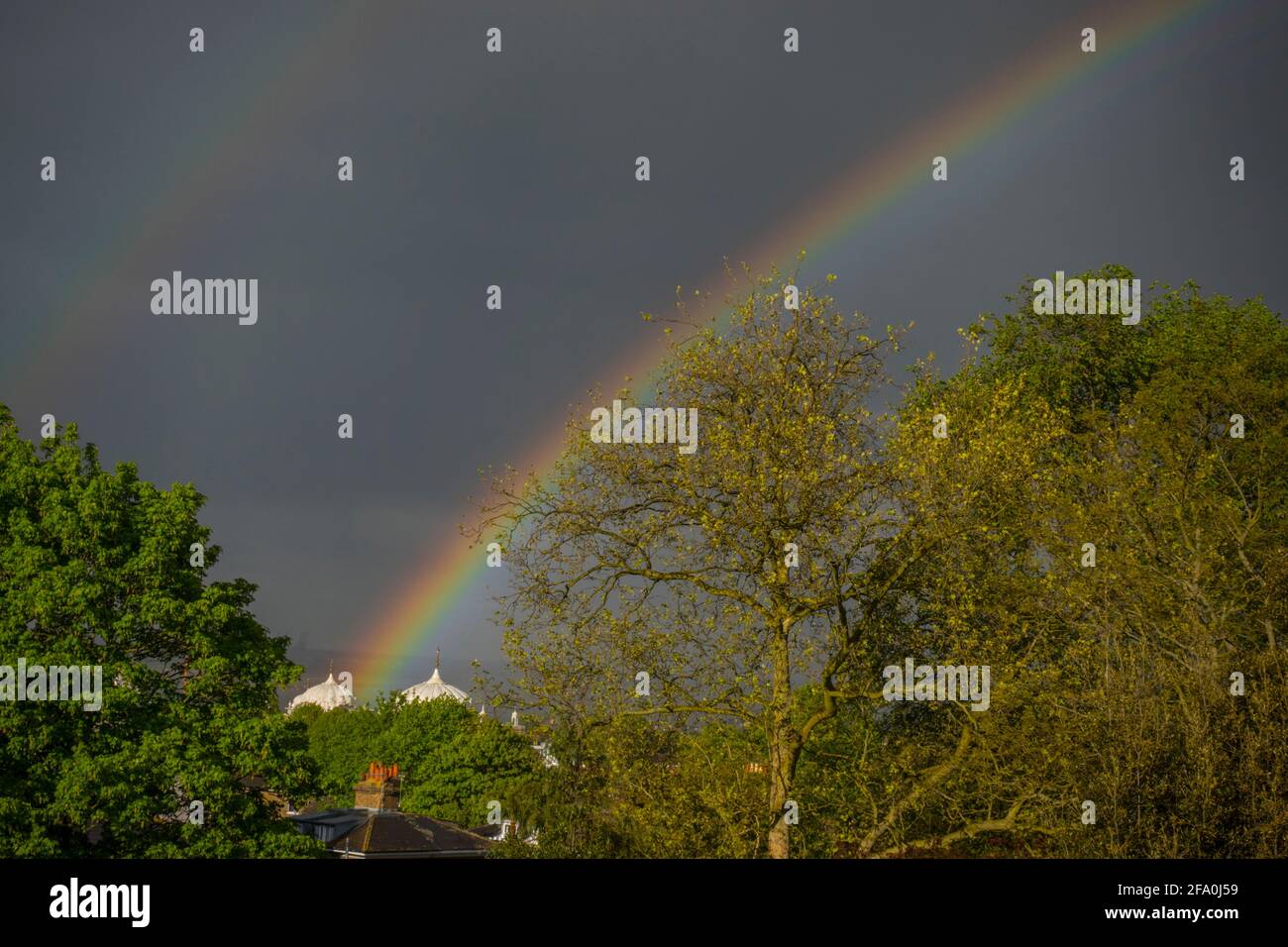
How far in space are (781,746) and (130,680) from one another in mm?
22502

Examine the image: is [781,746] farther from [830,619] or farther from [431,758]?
[431,758]

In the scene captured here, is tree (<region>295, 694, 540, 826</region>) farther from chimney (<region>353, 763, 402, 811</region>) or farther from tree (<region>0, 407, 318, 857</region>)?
tree (<region>0, 407, 318, 857</region>)

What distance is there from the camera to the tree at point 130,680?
31.4 meters

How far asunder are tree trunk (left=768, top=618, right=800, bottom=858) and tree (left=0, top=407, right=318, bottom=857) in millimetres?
19414

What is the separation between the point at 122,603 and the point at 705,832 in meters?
23.5

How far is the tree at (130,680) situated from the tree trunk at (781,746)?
764 inches

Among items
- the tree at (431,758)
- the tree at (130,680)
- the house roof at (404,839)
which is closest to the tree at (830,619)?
the tree at (130,680)

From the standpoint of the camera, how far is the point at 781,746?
21.0 meters

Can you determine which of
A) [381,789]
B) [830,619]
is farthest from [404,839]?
[830,619]

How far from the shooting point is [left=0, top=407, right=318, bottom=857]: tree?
31438 millimetres

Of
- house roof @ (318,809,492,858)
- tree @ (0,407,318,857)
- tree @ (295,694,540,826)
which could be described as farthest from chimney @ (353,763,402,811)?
tree @ (0,407,318,857)

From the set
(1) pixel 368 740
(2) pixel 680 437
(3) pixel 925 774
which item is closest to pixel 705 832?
(3) pixel 925 774

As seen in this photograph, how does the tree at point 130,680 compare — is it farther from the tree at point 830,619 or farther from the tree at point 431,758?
the tree at point 431,758
